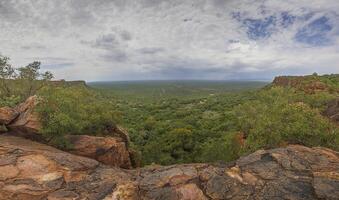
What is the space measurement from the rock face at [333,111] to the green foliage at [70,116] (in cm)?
2164

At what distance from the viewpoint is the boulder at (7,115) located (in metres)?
22.5

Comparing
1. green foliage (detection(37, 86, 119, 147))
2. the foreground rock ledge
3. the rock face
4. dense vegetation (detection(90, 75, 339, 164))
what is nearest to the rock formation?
green foliage (detection(37, 86, 119, 147))

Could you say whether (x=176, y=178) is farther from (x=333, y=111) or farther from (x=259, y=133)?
(x=333, y=111)

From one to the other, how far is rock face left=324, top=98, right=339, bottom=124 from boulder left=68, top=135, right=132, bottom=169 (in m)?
21.2

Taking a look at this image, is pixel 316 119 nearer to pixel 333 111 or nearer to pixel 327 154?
pixel 327 154

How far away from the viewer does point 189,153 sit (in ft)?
162

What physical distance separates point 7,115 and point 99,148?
7559 millimetres

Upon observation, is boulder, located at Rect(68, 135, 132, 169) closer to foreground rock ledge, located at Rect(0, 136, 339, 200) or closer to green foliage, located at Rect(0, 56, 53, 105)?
foreground rock ledge, located at Rect(0, 136, 339, 200)

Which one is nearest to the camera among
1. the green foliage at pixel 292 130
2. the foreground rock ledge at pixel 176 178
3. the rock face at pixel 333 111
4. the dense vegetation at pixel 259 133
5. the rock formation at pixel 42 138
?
the foreground rock ledge at pixel 176 178

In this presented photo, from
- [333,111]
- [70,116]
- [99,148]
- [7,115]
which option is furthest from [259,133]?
[7,115]

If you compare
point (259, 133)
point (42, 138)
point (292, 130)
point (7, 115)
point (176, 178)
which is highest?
point (7, 115)

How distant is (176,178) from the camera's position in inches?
606

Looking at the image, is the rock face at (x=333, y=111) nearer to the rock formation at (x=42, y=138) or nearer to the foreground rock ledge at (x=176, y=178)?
the foreground rock ledge at (x=176, y=178)

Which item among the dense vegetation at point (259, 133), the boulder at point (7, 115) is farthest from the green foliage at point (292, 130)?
the boulder at point (7, 115)
